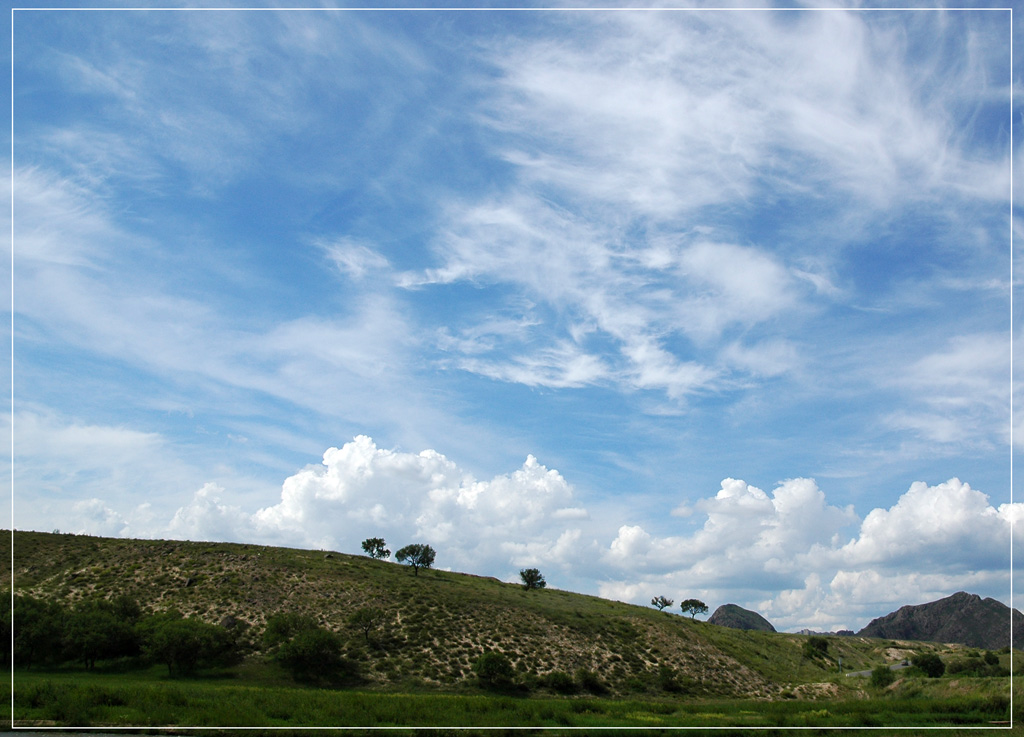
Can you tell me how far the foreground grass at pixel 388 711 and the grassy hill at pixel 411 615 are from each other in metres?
21.5

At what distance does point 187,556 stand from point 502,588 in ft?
159

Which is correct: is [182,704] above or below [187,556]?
below

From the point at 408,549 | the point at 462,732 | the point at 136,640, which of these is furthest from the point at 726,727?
the point at 408,549

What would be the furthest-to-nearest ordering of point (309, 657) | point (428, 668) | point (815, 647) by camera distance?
point (815, 647) → point (428, 668) → point (309, 657)

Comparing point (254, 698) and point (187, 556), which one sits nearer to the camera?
point (254, 698)

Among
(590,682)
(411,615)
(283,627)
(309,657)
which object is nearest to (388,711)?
(309,657)

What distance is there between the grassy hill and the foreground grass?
2152 cm

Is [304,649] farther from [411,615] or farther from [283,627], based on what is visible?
[411,615]

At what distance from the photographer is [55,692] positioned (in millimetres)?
34375

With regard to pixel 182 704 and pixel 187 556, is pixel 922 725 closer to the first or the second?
pixel 182 704

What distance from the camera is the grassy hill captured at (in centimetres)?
7344

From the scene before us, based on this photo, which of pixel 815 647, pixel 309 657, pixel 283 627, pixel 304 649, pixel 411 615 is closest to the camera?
pixel 304 649

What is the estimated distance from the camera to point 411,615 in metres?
82.1

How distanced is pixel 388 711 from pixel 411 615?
45950mm
